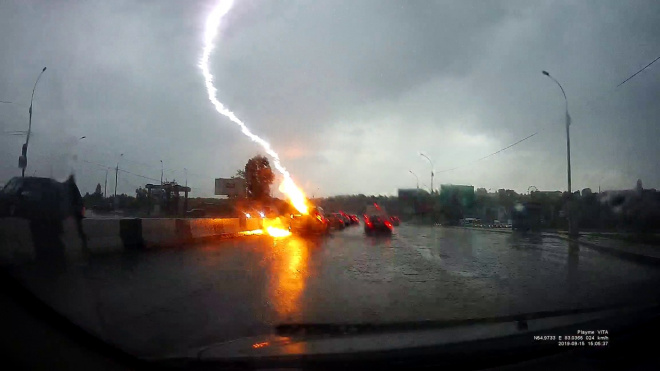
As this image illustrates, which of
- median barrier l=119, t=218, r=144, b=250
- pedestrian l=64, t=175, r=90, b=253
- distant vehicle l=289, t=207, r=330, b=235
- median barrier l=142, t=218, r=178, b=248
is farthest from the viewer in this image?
distant vehicle l=289, t=207, r=330, b=235

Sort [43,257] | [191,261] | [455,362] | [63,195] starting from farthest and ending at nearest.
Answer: [191,261] < [43,257] < [63,195] < [455,362]

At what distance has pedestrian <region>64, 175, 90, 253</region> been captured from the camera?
9.21 metres

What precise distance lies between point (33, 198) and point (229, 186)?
45.5 metres

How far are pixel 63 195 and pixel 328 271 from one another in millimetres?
6083

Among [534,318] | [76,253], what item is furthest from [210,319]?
[76,253]

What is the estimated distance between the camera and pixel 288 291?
31.9 feet

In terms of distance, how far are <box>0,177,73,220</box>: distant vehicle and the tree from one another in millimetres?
36122

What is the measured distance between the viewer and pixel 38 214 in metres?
10.1

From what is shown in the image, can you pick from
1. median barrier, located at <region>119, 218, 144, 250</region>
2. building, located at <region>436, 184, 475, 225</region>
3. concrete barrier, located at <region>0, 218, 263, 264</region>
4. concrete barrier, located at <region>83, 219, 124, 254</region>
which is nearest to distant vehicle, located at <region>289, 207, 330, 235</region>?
A: concrete barrier, located at <region>0, 218, 263, 264</region>

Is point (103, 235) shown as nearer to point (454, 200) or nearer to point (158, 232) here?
point (158, 232)

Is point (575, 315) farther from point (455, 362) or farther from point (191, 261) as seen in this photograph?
point (191, 261)

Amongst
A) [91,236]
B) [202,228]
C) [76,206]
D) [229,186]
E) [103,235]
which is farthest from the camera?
[229,186]

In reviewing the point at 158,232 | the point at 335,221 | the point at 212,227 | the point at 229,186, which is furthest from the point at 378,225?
the point at 229,186

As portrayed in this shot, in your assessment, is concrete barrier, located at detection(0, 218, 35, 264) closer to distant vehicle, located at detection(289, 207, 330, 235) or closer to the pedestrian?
the pedestrian
